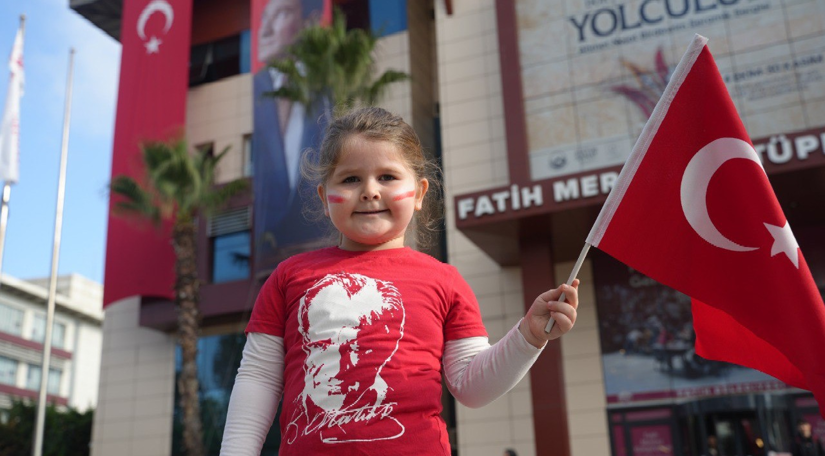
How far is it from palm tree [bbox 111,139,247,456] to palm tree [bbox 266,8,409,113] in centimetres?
339

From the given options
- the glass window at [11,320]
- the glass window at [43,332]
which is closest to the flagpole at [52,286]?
the glass window at [11,320]

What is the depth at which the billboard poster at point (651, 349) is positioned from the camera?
48.4 ft

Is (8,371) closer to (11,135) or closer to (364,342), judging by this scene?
(11,135)

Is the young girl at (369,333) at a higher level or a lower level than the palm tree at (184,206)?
lower

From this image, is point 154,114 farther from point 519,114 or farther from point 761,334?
point 761,334

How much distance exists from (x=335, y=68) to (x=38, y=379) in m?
61.3

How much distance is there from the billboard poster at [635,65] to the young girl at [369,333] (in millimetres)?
13477

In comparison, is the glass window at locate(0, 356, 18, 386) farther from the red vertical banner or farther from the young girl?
the young girl

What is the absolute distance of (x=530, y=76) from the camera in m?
16.6

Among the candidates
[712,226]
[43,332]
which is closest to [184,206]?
[712,226]

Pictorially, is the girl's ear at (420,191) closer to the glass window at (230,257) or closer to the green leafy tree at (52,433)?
the glass window at (230,257)

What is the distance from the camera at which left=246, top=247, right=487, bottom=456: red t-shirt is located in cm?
188

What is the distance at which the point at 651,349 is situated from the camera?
50.4 feet
